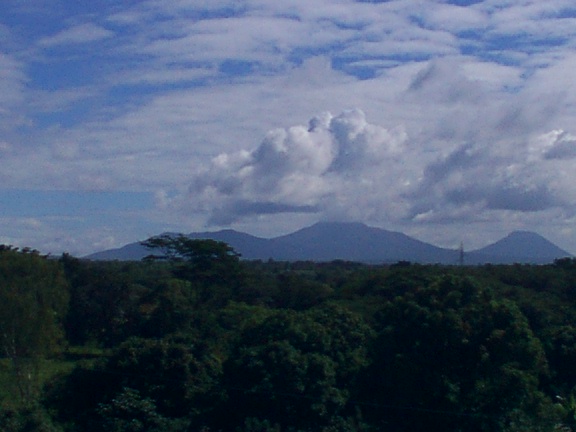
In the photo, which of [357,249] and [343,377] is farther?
[357,249]

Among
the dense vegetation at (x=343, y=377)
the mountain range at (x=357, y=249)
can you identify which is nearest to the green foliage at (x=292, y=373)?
the dense vegetation at (x=343, y=377)

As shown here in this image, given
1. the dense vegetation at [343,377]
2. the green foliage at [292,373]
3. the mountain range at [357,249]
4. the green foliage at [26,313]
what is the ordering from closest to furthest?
1. the dense vegetation at [343,377]
2. the green foliage at [292,373]
3. the green foliage at [26,313]
4. the mountain range at [357,249]

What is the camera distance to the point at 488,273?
48.1 m

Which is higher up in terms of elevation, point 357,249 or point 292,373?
point 357,249

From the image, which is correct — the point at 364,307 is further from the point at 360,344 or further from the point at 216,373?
the point at 216,373

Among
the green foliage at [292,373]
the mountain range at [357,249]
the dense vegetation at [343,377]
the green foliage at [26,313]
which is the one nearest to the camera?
the dense vegetation at [343,377]

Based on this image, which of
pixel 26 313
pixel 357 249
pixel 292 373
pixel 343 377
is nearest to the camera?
pixel 292 373

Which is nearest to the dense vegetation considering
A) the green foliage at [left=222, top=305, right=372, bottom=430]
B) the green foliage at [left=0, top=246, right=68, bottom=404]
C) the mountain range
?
the green foliage at [left=222, top=305, right=372, bottom=430]

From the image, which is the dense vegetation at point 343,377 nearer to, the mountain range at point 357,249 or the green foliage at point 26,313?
the green foliage at point 26,313

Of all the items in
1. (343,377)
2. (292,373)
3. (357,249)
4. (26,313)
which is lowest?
(343,377)

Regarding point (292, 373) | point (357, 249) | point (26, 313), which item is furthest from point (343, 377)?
point (357, 249)

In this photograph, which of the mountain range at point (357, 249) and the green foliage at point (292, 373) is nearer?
the green foliage at point (292, 373)

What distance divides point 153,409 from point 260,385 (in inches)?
106

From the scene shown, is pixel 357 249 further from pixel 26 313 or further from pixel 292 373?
pixel 292 373
